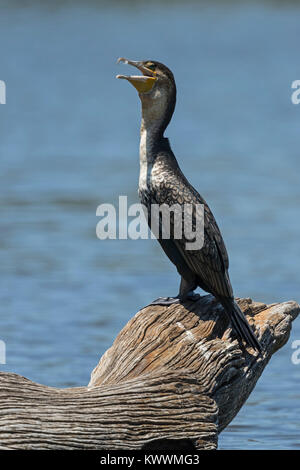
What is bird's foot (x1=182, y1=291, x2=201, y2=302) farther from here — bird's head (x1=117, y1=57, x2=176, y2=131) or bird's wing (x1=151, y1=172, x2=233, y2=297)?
bird's head (x1=117, y1=57, x2=176, y2=131)

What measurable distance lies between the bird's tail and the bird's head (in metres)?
1.19

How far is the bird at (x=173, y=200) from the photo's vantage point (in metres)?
6.71

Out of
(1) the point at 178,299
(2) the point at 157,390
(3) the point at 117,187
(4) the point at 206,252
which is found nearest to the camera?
(2) the point at 157,390

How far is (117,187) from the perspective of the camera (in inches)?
753

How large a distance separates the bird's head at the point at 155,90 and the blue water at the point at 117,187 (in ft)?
8.11

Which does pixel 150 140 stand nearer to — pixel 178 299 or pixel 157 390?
pixel 178 299

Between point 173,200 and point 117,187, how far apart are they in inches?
485

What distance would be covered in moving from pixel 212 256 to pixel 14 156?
16.4 m

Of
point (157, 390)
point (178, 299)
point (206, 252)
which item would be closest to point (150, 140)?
point (206, 252)

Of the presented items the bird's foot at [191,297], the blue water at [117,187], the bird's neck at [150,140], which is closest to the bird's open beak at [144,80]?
the bird's neck at [150,140]

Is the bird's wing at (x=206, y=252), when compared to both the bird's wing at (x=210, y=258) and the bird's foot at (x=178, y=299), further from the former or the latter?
the bird's foot at (x=178, y=299)

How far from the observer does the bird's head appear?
6957mm

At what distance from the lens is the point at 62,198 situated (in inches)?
730

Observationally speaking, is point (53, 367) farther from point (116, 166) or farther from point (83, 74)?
point (83, 74)
